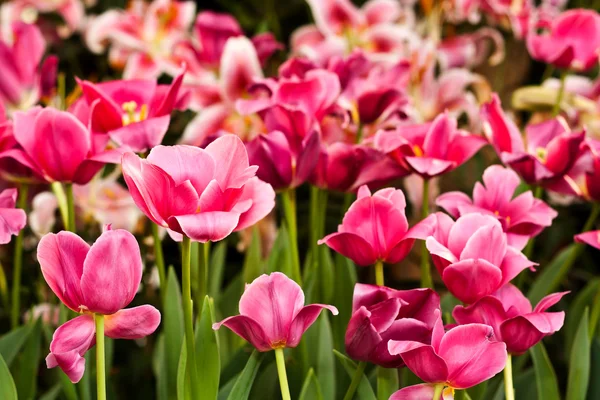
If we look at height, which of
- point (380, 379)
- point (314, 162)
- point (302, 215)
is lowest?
point (302, 215)

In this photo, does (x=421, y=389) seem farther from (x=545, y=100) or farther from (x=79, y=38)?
(x=79, y=38)

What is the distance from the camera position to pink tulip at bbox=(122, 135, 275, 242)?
38cm

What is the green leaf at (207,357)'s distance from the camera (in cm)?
45

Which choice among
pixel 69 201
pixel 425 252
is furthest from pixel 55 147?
pixel 425 252

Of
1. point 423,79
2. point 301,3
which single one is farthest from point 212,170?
point 301,3

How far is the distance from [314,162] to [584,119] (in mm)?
443

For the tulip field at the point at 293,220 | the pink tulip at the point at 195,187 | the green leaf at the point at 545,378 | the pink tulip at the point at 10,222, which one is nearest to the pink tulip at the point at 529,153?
the tulip field at the point at 293,220

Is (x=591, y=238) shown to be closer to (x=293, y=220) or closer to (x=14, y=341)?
(x=293, y=220)

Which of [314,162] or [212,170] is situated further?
[314,162]

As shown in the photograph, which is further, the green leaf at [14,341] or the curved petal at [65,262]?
the green leaf at [14,341]

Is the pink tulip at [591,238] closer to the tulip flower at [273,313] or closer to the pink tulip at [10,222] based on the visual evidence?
the tulip flower at [273,313]

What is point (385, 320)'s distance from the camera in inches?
16.1

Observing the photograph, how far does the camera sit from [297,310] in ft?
1.32

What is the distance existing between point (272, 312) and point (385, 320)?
2.3 inches
